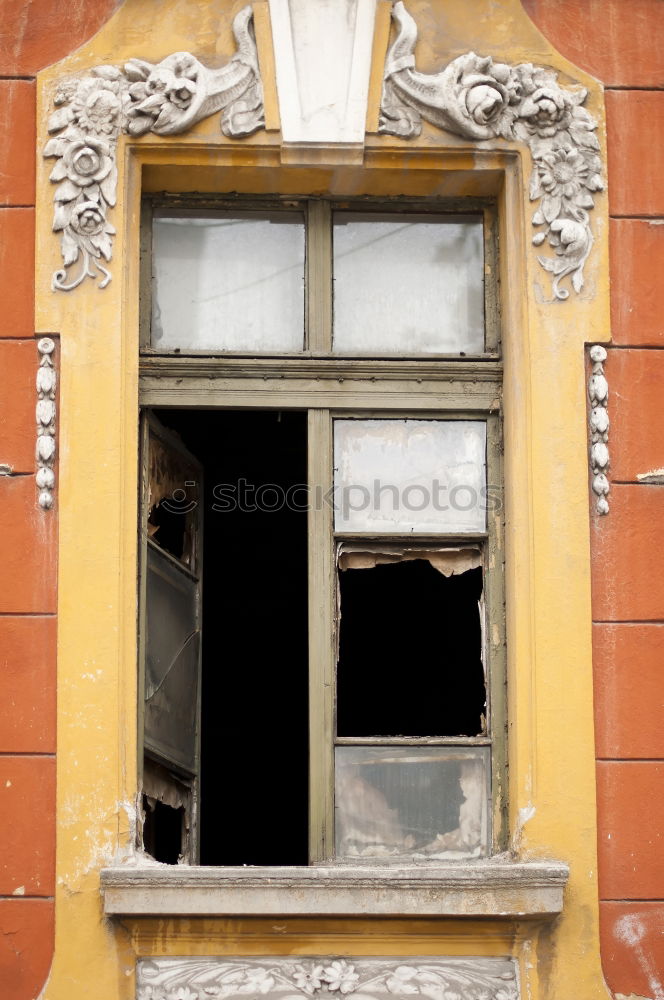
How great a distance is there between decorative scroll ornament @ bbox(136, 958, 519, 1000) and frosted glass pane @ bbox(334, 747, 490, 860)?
1.35ft

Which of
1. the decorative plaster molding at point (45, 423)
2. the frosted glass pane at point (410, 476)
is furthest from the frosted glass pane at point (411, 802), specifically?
the decorative plaster molding at point (45, 423)

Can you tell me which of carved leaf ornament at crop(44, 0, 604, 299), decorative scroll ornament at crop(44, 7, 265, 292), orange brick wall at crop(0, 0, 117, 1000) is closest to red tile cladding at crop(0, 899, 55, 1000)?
orange brick wall at crop(0, 0, 117, 1000)

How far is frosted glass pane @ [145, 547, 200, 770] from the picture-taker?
5.50 metres

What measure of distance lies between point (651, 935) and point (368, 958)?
0.92 m

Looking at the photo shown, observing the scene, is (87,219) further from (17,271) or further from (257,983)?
(257,983)

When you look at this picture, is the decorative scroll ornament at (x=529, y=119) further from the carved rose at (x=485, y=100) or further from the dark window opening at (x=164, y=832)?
the dark window opening at (x=164, y=832)

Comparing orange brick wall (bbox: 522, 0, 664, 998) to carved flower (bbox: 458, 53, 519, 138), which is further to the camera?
carved flower (bbox: 458, 53, 519, 138)

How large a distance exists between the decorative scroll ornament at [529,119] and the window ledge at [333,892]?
2060 mm

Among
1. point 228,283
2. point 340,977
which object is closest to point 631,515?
point 228,283

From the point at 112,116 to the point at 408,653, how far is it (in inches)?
126

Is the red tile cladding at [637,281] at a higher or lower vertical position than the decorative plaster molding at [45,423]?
higher

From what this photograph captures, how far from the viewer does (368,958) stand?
4973mm

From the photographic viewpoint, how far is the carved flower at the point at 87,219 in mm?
5418

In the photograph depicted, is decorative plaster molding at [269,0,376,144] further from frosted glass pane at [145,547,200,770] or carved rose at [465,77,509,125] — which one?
frosted glass pane at [145,547,200,770]
